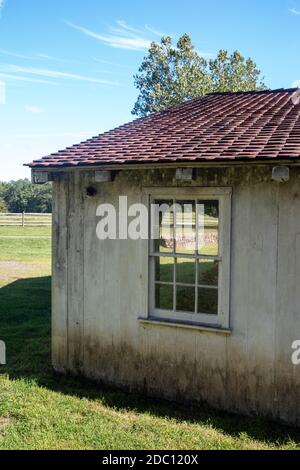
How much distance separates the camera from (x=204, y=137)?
6293mm

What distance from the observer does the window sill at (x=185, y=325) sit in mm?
5734

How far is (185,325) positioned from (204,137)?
2583 mm

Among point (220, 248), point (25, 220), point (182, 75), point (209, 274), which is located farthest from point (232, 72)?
point (220, 248)

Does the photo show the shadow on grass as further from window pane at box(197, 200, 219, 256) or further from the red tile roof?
the red tile roof

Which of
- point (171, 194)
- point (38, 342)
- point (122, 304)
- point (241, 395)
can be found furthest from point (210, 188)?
point (38, 342)

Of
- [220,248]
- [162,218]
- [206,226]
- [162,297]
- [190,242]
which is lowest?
[162,297]

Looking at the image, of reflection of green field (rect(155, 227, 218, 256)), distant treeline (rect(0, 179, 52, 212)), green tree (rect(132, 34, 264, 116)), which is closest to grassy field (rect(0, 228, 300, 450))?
reflection of green field (rect(155, 227, 218, 256))

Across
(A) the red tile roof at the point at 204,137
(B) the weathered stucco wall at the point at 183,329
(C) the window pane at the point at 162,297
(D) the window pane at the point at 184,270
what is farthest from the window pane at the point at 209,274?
(A) the red tile roof at the point at 204,137

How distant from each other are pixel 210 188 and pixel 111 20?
4722 mm

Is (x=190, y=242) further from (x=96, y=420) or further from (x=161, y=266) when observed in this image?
(x=96, y=420)

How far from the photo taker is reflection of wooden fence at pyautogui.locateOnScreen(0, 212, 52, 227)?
110ft

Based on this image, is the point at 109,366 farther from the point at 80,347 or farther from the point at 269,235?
the point at 269,235

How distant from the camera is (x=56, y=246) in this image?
23.2 feet

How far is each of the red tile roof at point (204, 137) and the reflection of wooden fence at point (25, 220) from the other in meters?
26.6
